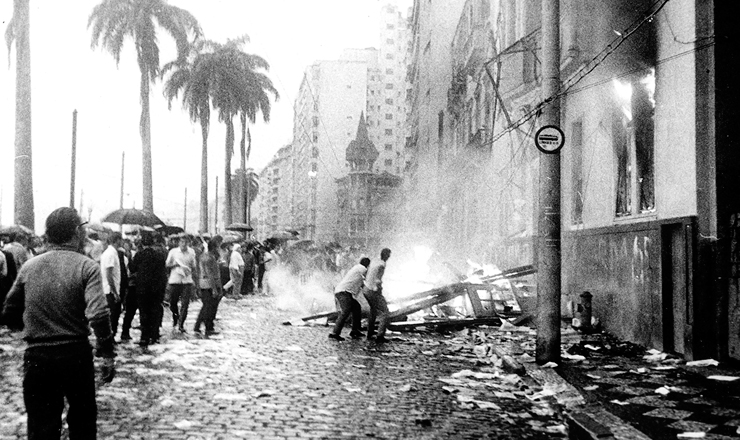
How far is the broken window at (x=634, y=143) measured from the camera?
37.9ft

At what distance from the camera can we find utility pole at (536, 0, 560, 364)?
9.28 meters

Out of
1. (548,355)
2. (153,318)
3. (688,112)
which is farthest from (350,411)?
(688,112)

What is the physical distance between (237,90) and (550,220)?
117ft

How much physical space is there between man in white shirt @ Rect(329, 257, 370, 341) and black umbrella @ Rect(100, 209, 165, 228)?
42.1 ft

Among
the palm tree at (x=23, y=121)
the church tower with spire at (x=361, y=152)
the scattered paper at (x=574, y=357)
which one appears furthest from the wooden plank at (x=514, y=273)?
the church tower with spire at (x=361, y=152)

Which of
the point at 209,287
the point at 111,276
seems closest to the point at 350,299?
the point at 209,287

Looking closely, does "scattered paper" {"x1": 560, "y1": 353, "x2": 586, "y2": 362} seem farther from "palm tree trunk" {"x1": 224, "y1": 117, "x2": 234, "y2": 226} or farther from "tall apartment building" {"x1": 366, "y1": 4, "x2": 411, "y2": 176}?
"tall apartment building" {"x1": 366, "y1": 4, "x2": 411, "y2": 176}

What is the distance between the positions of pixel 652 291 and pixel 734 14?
4.17 m

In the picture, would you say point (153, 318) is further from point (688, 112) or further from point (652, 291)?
point (688, 112)

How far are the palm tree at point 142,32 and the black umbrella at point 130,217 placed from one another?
20.9 feet

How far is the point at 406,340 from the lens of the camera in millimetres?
12609

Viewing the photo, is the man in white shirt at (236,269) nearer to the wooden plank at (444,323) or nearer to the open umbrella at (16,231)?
the open umbrella at (16,231)

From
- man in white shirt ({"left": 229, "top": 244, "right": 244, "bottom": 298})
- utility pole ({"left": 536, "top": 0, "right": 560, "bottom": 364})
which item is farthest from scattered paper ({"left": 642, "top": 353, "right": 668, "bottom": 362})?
man in white shirt ({"left": 229, "top": 244, "right": 244, "bottom": 298})

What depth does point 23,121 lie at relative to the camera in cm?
1955
